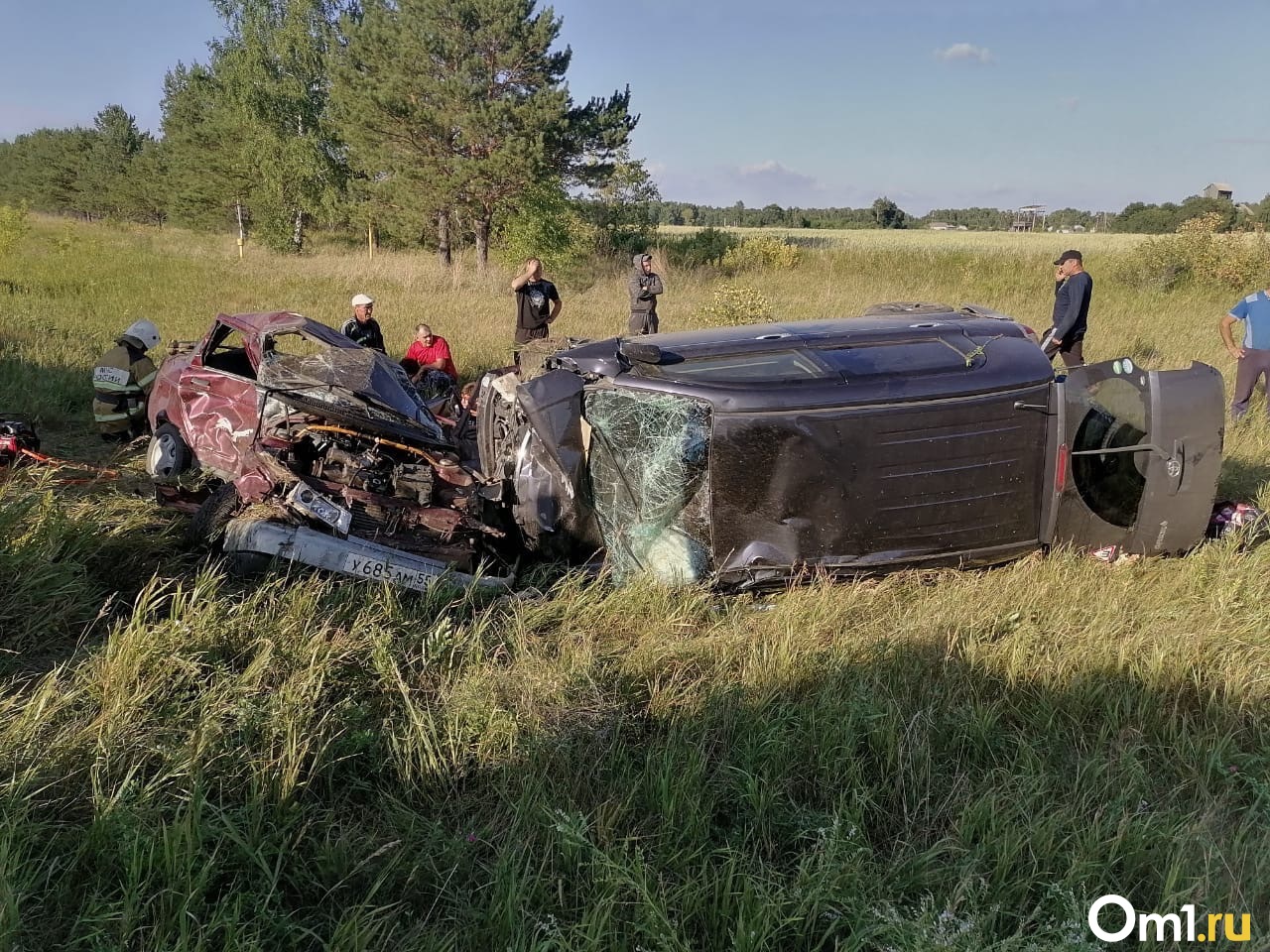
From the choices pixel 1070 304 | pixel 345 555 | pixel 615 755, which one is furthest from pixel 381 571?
pixel 1070 304

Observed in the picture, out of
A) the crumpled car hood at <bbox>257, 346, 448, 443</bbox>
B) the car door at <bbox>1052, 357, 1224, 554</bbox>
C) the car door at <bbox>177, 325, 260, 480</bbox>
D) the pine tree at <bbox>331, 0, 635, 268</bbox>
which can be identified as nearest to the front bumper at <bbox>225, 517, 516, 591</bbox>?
the crumpled car hood at <bbox>257, 346, 448, 443</bbox>

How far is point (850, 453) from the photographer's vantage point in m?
3.41

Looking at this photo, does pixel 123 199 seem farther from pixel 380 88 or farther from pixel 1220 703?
pixel 1220 703

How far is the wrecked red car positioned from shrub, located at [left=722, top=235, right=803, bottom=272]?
1688 cm

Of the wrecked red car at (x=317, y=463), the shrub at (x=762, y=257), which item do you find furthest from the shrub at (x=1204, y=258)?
the wrecked red car at (x=317, y=463)

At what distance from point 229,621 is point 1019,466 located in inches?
136

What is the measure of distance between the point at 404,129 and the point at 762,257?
10.4 metres

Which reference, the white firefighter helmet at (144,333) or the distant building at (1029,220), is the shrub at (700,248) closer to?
the white firefighter helmet at (144,333)

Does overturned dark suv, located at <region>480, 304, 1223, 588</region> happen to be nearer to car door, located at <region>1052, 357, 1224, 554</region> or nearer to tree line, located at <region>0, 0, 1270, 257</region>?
car door, located at <region>1052, 357, 1224, 554</region>

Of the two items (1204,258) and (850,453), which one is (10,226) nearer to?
(850,453)

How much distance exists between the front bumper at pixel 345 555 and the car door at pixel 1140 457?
286cm

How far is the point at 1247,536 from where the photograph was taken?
4.31 m

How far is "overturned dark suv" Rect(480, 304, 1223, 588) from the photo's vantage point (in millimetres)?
3432

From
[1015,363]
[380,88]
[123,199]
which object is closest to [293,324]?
[1015,363]
